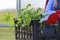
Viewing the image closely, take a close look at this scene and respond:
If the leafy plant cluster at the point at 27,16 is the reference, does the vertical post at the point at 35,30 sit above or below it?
below

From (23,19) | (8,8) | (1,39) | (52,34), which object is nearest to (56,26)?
(52,34)

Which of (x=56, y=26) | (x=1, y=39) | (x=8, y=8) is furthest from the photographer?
(x=8, y=8)

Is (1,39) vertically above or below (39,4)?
below

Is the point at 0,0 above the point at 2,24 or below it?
above

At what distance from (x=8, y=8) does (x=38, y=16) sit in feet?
10.2

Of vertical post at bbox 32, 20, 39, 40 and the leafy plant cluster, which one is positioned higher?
the leafy plant cluster

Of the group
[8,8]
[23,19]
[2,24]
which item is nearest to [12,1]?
[8,8]

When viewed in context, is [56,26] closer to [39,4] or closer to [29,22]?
[29,22]

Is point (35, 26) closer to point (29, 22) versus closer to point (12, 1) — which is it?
point (29, 22)

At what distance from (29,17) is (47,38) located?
13 centimetres

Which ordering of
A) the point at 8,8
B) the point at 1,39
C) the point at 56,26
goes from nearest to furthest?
the point at 56,26, the point at 1,39, the point at 8,8

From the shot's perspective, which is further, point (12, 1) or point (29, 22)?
point (12, 1)

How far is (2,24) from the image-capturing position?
4.04 meters

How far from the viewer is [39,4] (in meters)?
3.57
